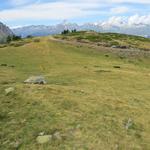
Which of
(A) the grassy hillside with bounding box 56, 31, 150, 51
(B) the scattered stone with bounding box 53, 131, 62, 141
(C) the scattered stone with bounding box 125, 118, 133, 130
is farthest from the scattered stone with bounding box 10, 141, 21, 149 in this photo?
(A) the grassy hillside with bounding box 56, 31, 150, 51

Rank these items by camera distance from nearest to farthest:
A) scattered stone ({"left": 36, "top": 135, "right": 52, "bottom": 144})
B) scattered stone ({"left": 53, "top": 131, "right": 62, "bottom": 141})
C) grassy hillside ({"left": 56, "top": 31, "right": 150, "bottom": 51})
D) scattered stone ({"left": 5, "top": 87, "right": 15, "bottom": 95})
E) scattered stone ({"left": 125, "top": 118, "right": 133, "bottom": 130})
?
scattered stone ({"left": 36, "top": 135, "right": 52, "bottom": 144})
scattered stone ({"left": 53, "top": 131, "right": 62, "bottom": 141})
scattered stone ({"left": 125, "top": 118, "right": 133, "bottom": 130})
scattered stone ({"left": 5, "top": 87, "right": 15, "bottom": 95})
grassy hillside ({"left": 56, "top": 31, "right": 150, "bottom": 51})

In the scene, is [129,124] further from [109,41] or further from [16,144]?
[109,41]

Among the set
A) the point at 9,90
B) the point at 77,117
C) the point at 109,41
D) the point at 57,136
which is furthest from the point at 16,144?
the point at 109,41

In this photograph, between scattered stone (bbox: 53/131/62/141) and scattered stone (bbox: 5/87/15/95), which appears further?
scattered stone (bbox: 5/87/15/95)

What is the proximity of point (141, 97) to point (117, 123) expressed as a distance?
32.6 feet

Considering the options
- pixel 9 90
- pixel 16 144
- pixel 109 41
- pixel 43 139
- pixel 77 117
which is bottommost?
pixel 109 41

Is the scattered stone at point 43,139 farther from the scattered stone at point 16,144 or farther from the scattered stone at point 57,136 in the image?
the scattered stone at point 16,144

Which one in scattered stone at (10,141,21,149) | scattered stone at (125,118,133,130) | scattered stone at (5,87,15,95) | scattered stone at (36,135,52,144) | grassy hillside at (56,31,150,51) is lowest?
grassy hillside at (56,31,150,51)

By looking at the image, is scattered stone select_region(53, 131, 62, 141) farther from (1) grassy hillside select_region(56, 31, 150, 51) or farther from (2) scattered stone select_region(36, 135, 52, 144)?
(1) grassy hillside select_region(56, 31, 150, 51)

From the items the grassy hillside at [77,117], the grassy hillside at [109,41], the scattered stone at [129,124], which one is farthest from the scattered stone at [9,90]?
the grassy hillside at [109,41]


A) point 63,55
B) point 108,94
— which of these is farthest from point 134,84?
point 63,55

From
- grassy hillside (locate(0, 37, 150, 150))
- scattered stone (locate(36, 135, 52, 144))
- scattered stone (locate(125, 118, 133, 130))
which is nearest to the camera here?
scattered stone (locate(36, 135, 52, 144))

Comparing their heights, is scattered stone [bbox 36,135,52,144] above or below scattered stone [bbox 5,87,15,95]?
below

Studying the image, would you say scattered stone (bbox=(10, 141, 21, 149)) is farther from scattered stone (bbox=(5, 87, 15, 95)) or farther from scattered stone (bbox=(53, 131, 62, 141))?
scattered stone (bbox=(5, 87, 15, 95))
